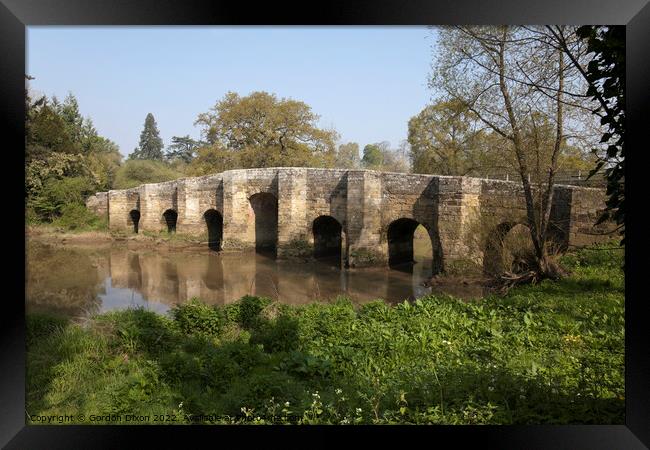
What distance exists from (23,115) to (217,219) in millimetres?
20171

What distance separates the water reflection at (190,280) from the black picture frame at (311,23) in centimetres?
814

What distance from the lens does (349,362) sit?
4.88 meters

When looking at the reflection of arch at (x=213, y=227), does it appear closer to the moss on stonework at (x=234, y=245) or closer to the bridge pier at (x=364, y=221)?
the moss on stonework at (x=234, y=245)

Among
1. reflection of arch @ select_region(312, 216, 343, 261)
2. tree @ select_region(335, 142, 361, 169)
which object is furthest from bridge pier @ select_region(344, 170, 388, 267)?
tree @ select_region(335, 142, 361, 169)

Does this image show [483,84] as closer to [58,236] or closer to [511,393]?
[511,393]

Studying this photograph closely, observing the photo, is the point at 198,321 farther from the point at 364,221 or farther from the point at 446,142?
the point at 446,142

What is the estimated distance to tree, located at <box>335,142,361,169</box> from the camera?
91.9ft

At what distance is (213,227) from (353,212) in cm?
971

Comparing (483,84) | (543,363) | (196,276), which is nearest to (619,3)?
(543,363)

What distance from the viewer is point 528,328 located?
5555 mm

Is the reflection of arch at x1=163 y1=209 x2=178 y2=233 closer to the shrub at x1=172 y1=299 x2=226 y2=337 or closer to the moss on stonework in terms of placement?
the moss on stonework

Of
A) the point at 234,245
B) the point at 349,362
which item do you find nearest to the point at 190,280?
the point at 234,245

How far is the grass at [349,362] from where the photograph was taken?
337 cm

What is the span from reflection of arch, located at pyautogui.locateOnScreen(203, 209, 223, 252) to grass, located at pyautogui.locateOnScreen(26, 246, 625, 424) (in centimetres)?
1466
